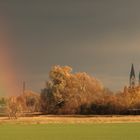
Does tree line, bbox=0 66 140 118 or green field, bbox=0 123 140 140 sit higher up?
tree line, bbox=0 66 140 118

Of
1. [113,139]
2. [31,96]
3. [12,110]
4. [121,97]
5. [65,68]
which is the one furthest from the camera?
[31,96]

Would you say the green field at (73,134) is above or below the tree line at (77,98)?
below

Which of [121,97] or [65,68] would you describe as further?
[65,68]

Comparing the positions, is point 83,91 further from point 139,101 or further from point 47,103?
point 139,101

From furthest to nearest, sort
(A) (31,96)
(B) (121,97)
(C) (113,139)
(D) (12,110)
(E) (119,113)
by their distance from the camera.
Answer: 1. (A) (31,96)
2. (B) (121,97)
3. (E) (119,113)
4. (D) (12,110)
5. (C) (113,139)

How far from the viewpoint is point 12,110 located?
90.4 meters

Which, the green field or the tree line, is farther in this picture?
the tree line

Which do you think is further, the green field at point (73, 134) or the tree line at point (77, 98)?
the tree line at point (77, 98)

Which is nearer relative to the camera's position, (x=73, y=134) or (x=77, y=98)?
(x=73, y=134)

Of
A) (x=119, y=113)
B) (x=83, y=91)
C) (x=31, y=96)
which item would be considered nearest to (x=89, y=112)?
(x=119, y=113)

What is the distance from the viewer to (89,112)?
103 metres

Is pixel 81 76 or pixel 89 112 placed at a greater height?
pixel 81 76

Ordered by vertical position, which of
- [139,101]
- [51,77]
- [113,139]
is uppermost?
[51,77]

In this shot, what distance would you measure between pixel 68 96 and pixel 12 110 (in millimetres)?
24107
